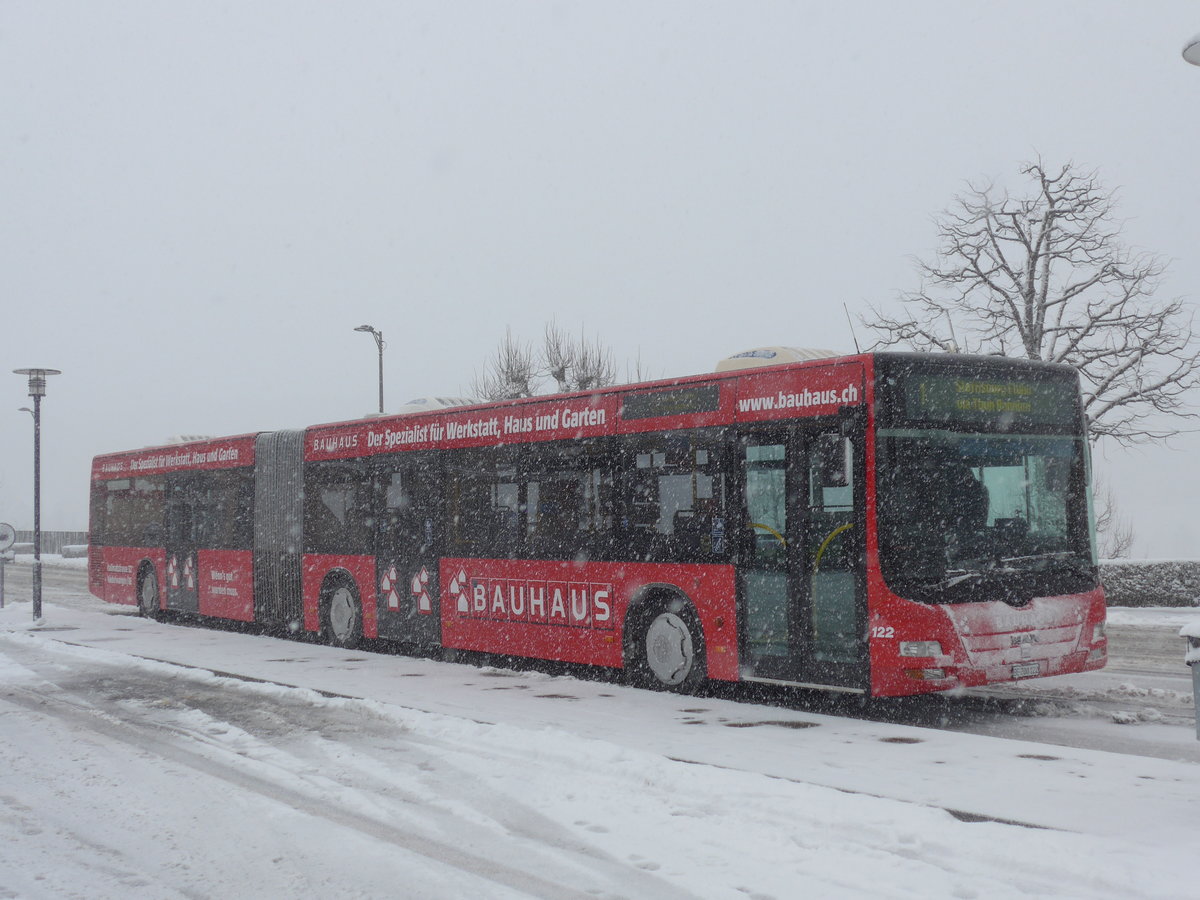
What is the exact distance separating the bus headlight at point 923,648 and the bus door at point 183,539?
45.4 feet

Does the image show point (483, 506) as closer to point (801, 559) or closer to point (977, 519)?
point (801, 559)

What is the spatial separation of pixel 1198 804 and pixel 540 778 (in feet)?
12.4

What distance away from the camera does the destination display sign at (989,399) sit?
979cm

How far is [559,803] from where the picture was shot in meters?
7.05

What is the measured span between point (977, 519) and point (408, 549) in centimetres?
766

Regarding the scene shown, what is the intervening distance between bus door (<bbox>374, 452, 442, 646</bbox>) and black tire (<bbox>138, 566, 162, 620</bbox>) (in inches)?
305

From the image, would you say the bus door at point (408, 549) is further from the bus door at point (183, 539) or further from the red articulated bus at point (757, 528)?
the bus door at point (183, 539)

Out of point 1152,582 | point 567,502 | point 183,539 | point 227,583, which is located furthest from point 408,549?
point 1152,582

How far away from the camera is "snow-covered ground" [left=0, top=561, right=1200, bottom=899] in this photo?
557 centimetres

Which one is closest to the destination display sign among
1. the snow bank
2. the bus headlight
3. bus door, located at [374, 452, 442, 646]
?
the bus headlight

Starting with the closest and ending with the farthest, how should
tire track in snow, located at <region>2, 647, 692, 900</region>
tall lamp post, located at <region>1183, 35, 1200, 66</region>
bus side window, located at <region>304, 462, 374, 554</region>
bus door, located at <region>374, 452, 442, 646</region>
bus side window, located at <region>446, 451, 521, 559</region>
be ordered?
tire track in snow, located at <region>2, 647, 692, 900</region> < tall lamp post, located at <region>1183, 35, 1200, 66</region> < bus side window, located at <region>446, 451, 521, 559</region> < bus door, located at <region>374, 452, 442, 646</region> < bus side window, located at <region>304, 462, 374, 554</region>

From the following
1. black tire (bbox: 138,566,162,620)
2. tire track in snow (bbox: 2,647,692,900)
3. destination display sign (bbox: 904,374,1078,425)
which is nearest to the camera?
tire track in snow (bbox: 2,647,692,900)

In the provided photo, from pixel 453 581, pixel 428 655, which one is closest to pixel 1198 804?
pixel 453 581

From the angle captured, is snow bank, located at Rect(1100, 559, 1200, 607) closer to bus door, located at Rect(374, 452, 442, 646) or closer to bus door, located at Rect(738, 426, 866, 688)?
bus door, located at Rect(374, 452, 442, 646)
